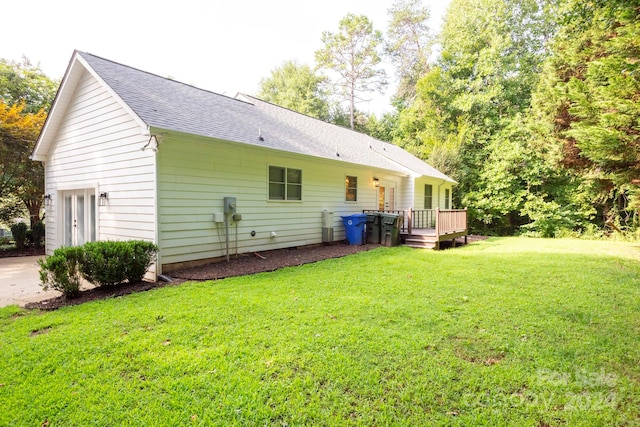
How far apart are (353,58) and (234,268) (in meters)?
25.6

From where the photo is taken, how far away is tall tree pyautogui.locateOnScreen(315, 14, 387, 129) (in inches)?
1040

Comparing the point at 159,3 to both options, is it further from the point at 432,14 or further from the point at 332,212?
the point at 432,14

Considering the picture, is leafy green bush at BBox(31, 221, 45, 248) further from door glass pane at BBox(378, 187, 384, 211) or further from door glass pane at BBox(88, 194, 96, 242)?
door glass pane at BBox(378, 187, 384, 211)

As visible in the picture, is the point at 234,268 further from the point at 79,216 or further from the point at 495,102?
the point at 495,102

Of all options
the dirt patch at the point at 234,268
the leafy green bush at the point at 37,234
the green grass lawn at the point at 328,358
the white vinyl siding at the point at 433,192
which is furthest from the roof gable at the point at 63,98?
the white vinyl siding at the point at 433,192

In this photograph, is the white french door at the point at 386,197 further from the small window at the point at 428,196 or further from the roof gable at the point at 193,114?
the small window at the point at 428,196

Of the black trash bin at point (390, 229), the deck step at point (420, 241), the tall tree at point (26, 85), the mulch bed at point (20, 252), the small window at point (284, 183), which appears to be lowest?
the mulch bed at point (20, 252)

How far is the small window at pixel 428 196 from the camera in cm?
1646

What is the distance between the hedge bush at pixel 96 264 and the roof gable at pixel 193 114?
232 centimetres

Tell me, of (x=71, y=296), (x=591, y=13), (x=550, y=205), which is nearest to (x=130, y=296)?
(x=71, y=296)

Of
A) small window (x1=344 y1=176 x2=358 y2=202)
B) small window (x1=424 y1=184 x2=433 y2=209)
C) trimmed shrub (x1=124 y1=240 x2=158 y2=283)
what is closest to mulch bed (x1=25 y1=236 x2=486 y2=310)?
trimmed shrub (x1=124 y1=240 x2=158 y2=283)

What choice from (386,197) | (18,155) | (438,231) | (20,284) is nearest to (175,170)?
(20,284)

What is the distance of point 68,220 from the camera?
8.88 meters

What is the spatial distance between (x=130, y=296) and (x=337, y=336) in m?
3.73
